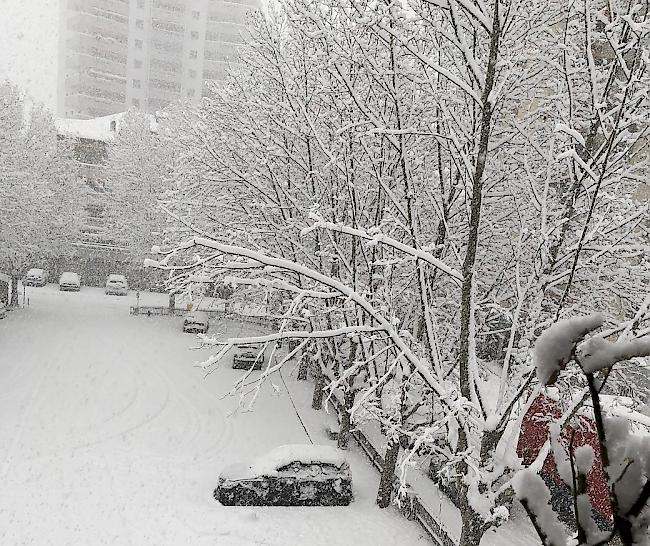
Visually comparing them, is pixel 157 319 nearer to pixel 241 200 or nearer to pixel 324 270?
pixel 241 200

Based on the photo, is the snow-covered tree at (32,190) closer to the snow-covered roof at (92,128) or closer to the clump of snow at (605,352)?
the snow-covered roof at (92,128)

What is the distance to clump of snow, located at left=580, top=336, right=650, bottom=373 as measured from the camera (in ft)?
3.71

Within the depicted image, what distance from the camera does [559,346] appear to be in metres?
1.15

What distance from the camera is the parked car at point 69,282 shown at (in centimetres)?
3844

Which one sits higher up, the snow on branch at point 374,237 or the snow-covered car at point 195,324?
the snow on branch at point 374,237

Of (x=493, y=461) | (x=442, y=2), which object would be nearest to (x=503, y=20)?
(x=442, y=2)

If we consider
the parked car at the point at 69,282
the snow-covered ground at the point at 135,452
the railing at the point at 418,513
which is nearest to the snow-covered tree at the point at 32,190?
the snow-covered ground at the point at 135,452

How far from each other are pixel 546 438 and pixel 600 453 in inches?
430

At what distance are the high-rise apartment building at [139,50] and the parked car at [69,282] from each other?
163 feet

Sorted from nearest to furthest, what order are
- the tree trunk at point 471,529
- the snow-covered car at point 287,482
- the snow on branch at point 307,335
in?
the snow on branch at point 307,335 → the tree trunk at point 471,529 → the snow-covered car at point 287,482

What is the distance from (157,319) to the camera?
31516 millimetres

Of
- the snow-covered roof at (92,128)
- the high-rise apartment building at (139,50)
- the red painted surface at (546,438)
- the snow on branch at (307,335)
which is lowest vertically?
the red painted surface at (546,438)

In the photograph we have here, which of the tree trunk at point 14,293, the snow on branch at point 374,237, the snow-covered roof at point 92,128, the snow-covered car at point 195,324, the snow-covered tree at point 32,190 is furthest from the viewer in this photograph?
the snow-covered roof at point 92,128

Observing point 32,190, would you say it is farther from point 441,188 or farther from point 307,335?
point 307,335
